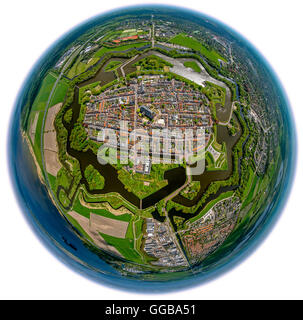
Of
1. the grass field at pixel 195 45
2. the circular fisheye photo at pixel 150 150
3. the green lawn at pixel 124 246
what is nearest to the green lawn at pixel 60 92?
the circular fisheye photo at pixel 150 150

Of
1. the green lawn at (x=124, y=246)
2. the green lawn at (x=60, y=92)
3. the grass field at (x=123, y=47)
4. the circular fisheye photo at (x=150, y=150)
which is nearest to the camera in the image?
the circular fisheye photo at (x=150, y=150)

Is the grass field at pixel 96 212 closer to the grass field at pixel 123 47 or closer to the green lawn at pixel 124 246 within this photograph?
the green lawn at pixel 124 246

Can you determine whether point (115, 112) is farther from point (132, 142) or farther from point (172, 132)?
point (172, 132)

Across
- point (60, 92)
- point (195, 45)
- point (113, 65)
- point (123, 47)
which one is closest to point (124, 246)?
point (60, 92)

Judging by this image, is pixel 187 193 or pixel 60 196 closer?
pixel 187 193

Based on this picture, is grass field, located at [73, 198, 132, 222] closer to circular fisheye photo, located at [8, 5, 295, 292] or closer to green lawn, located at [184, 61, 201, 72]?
circular fisheye photo, located at [8, 5, 295, 292]

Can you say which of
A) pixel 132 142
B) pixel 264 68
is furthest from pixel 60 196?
pixel 264 68

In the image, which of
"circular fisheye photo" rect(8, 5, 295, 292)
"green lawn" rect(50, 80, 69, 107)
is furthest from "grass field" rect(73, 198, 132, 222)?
"green lawn" rect(50, 80, 69, 107)
